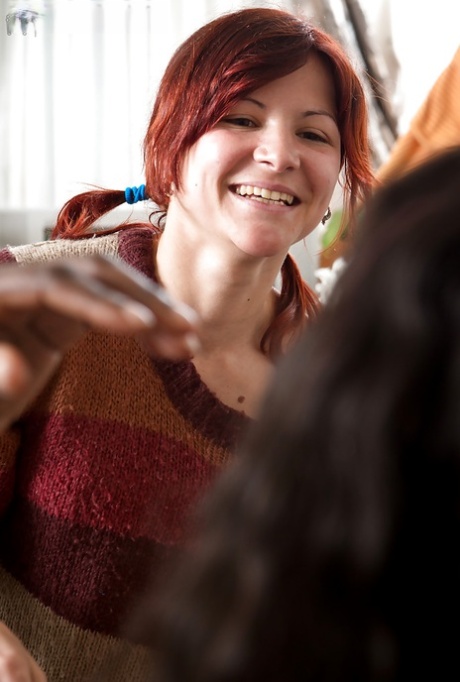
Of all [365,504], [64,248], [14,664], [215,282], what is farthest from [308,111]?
[365,504]

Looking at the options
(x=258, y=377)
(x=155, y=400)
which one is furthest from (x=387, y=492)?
(x=258, y=377)

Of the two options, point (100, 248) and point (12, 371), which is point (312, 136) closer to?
point (100, 248)

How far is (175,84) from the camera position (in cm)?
113

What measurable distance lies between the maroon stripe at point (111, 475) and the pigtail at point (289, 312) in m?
0.24

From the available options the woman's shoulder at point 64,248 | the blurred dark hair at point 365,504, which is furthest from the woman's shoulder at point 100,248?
the blurred dark hair at point 365,504

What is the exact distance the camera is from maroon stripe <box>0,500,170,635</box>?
38.3 inches

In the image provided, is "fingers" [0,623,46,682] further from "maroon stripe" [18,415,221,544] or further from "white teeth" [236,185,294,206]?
"white teeth" [236,185,294,206]

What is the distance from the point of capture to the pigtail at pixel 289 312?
120 cm

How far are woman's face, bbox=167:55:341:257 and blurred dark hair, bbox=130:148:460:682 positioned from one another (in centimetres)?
73

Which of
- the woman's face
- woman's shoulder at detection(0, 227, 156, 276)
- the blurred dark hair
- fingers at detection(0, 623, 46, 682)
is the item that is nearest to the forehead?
the woman's face

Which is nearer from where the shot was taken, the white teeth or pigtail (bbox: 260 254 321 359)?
the white teeth

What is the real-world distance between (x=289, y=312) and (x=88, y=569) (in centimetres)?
45

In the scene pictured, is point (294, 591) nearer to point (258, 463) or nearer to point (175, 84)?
point (258, 463)

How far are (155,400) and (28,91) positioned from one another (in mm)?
1418
